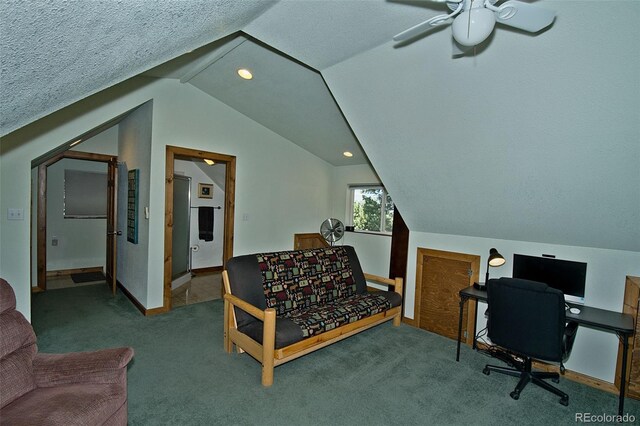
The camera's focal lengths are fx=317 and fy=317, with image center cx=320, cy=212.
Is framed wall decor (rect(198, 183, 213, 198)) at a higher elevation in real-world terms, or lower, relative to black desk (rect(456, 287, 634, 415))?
higher

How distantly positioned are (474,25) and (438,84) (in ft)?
2.99

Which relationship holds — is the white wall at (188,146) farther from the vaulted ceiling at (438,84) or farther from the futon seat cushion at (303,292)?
the futon seat cushion at (303,292)

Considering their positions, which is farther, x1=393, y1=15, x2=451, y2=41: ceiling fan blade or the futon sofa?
the futon sofa

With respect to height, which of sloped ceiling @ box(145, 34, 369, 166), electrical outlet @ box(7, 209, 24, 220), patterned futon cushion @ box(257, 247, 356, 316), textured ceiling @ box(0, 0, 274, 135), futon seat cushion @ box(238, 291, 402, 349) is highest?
sloped ceiling @ box(145, 34, 369, 166)

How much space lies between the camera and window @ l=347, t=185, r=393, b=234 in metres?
5.33

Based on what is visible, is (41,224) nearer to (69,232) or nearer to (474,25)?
(69,232)

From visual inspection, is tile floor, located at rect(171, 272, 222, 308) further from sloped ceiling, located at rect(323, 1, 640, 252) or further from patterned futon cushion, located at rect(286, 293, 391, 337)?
sloped ceiling, located at rect(323, 1, 640, 252)

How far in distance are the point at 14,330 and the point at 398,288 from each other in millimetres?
3420

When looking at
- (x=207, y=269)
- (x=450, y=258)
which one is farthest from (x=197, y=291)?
(x=450, y=258)

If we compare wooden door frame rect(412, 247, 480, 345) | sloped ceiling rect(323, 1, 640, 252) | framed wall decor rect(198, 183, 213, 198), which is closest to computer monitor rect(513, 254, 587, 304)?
sloped ceiling rect(323, 1, 640, 252)

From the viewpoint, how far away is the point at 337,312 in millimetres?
3111

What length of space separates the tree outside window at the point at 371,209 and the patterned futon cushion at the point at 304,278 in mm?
1575

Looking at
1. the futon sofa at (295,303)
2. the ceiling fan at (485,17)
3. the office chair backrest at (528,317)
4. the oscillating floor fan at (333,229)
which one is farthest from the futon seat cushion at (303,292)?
the ceiling fan at (485,17)

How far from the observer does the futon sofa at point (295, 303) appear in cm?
266
